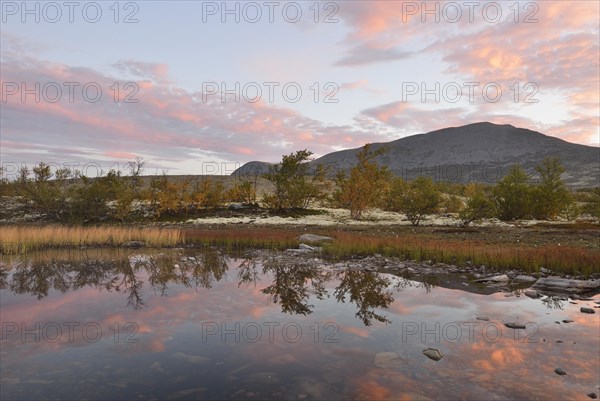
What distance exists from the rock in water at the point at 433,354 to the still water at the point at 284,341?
130mm

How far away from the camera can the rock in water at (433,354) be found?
715cm

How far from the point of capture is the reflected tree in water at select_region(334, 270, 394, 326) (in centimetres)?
1009

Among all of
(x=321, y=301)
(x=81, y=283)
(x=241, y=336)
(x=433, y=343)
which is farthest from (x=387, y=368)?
(x=81, y=283)

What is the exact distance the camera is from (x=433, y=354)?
7.25m

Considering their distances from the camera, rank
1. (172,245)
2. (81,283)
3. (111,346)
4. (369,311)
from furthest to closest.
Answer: (172,245) < (81,283) < (369,311) < (111,346)

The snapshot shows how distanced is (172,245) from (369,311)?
54.4 feet

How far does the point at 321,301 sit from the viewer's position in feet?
37.3

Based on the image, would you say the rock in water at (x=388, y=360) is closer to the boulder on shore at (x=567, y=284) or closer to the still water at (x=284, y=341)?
the still water at (x=284, y=341)

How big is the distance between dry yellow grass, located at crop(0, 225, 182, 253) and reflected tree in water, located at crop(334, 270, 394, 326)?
13.4 meters

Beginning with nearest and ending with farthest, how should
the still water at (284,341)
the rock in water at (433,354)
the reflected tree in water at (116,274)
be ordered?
the still water at (284,341), the rock in water at (433,354), the reflected tree in water at (116,274)

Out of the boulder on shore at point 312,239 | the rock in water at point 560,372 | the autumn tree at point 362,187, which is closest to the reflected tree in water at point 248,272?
the boulder on shore at point 312,239

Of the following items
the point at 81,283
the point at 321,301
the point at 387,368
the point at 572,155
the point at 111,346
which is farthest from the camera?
the point at 572,155

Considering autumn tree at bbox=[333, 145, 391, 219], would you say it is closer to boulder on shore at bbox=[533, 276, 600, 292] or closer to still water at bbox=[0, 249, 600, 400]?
still water at bbox=[0, 249, 600, 400]

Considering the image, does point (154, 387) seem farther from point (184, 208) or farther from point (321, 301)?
point (184, 208)
